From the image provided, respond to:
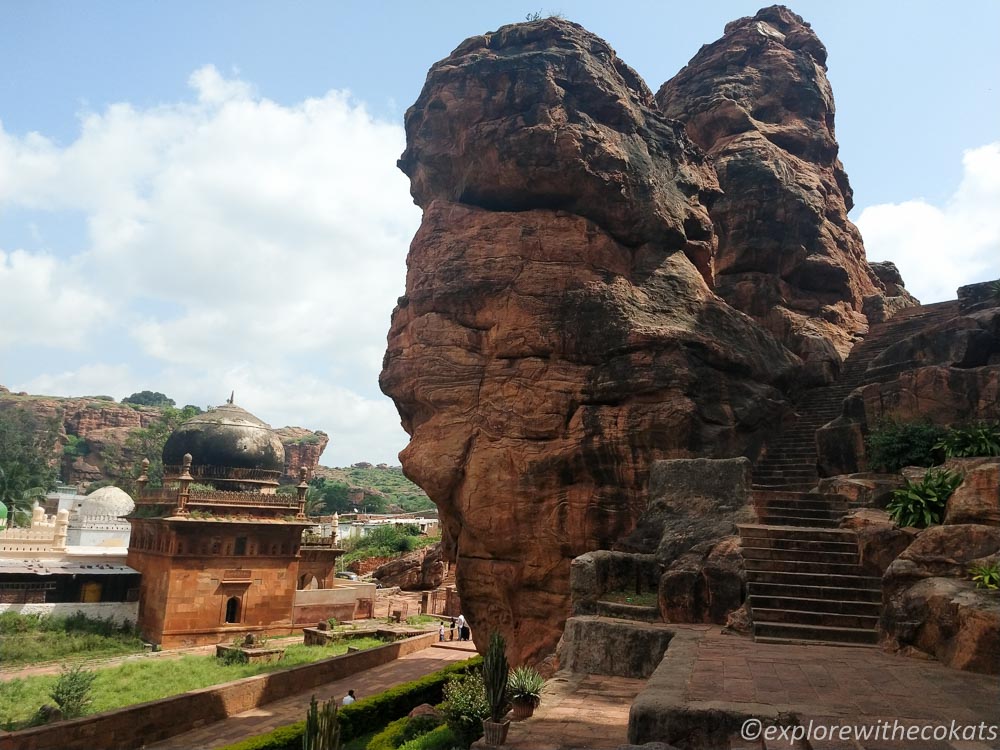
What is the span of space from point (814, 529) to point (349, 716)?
41.4 feet

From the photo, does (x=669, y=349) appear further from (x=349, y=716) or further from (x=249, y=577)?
(x=249, y=577)

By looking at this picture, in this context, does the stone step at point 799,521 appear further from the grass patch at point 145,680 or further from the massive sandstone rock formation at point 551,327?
the grass patch at point 145,680

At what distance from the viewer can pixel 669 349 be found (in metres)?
17.3

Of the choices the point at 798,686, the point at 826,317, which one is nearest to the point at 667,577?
the point at 798,686

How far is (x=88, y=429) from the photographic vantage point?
282 feet

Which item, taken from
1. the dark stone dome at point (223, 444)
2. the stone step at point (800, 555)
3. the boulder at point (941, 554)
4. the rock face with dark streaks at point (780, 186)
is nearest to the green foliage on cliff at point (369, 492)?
the dark stone dome at point (223, 444)

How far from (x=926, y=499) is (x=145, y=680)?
2061cm

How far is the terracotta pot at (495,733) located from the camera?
606 cm

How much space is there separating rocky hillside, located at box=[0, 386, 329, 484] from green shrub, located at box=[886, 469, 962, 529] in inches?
3085

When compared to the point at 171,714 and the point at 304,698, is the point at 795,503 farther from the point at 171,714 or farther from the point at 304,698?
the point at 304,698

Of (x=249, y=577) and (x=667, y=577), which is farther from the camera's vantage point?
(x=249, y=577)

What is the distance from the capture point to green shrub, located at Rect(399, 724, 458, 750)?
13000 mm

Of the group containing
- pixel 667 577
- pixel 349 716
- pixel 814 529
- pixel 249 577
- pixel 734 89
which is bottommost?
pixel 349 716

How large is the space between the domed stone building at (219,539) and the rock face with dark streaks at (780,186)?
20095 millimetres
